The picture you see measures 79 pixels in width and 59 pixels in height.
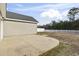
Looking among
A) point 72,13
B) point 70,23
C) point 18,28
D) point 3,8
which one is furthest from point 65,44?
point 3,8

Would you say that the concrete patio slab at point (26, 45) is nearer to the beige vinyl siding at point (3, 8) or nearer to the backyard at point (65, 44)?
the backyard at point (65, 44)

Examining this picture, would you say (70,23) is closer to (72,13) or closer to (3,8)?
(72,13)

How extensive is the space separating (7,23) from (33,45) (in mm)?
668

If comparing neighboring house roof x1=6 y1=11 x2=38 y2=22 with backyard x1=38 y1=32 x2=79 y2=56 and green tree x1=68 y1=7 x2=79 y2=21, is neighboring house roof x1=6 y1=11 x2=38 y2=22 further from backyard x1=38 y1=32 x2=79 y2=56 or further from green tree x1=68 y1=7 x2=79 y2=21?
green tree x1=68 y1=7 x2=79 y2=21

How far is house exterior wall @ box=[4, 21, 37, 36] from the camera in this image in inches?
131

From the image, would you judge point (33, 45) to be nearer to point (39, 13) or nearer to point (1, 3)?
point (39, 13)

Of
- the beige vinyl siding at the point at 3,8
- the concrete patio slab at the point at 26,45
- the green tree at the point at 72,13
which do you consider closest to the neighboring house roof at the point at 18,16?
the beige vinyl siding at the point at 3,8

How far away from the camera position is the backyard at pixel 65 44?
10.9ft

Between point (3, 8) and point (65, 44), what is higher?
point (3, 8)

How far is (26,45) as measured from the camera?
11.0ft

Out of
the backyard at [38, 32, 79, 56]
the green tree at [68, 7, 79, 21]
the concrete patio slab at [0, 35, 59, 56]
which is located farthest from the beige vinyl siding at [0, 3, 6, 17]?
the green tree at [68, 7, 79, 21]

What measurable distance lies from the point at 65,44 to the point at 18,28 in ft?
3.26

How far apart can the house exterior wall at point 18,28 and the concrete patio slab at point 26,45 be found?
0.28ft

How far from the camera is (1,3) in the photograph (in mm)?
3377
